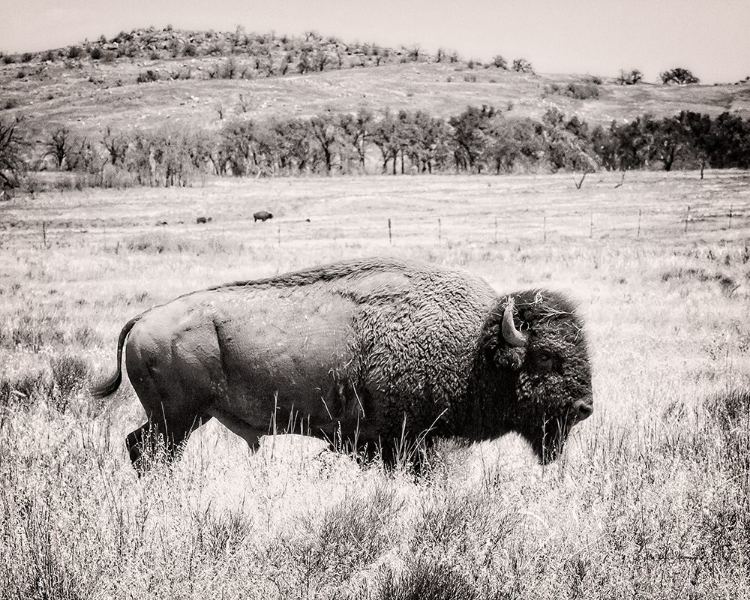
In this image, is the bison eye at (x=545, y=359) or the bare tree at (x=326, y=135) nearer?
the bison eye at (x=545, y=359)

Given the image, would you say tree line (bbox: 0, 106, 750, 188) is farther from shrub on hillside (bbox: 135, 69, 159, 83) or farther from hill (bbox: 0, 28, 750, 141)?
shrub on hillside (bbox: 135, 69, 159, 83)

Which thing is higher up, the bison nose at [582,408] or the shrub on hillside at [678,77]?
the shrub on hillside at [678,77]

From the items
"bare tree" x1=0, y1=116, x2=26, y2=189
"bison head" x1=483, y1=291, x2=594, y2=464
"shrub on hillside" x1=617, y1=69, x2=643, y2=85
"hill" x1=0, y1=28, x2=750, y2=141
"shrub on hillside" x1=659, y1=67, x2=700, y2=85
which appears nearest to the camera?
"bison head" x1=483, y1=291, x2=594, y2=464

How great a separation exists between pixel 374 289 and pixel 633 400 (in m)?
3.20

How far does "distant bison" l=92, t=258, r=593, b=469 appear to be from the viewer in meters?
4.27

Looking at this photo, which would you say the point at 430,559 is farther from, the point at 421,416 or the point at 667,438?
the point at 667,438

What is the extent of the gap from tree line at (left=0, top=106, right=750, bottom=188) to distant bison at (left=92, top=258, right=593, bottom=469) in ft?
195

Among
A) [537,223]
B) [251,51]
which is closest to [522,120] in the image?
[537,223]

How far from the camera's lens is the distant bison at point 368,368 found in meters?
4.27

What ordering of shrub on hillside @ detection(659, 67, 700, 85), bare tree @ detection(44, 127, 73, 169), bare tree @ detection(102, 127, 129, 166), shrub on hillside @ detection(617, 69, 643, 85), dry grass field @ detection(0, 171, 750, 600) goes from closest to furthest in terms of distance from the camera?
dry grass field @ detection(0, 171, 750, 600), bare tree @ detection(102, 127, 129, 166), bare tree @ detection(44, 127, 73, 169), shrub on hillside @ detection(659, 67, 700, 85), shrub on hillside @ detection(617, 69, 643, 85)

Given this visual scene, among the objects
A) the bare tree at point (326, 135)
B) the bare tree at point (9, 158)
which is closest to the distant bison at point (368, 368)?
the bare tree at point (9, 158)

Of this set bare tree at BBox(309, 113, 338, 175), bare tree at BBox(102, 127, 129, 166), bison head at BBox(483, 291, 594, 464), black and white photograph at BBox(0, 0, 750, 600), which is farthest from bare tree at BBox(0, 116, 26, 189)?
bison head at BBox(483, 291, 594, 464)

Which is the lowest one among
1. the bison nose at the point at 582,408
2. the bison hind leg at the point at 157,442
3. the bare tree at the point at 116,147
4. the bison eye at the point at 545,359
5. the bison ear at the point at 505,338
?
the bison hind leg at the point at 157,442

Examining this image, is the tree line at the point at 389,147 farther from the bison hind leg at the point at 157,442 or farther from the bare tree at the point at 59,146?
the bison hind leg at the point at 157,442
